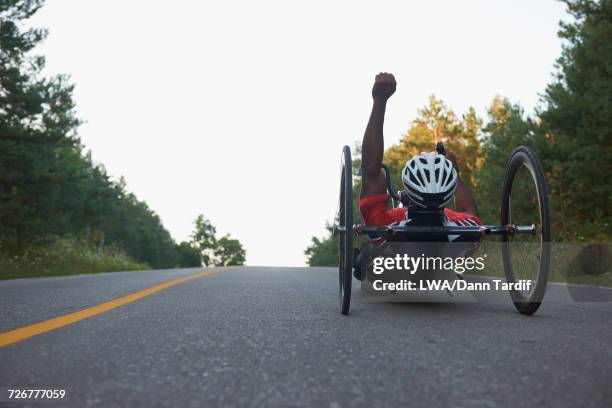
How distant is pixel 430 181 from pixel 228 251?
5850 inches

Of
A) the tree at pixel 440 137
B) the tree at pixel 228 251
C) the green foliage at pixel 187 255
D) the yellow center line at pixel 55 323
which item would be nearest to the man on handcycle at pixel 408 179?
the yellow center line at pixel 55 323

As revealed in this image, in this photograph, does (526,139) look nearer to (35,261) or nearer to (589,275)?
(589,275)

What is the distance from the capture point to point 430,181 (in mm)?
4312

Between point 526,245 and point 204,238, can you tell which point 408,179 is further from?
point 204,238

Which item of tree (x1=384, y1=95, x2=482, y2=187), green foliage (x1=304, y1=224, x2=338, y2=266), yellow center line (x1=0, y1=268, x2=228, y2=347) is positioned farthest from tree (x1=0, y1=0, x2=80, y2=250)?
green foliage (x1=304, y1=224, x2=338, y2=266)

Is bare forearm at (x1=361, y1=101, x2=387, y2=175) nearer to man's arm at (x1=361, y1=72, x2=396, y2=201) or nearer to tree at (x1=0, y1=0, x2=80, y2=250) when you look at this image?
man's arm at (x1=361, y1=72, x2=396, y2=201)

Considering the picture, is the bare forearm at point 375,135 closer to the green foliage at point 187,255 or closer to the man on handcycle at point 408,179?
the man on handcycle at point 408,179

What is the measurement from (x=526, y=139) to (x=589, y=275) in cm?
1151

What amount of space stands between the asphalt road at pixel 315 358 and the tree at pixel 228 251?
142235mm

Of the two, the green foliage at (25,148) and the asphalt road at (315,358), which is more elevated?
the green foliage at (25,148)

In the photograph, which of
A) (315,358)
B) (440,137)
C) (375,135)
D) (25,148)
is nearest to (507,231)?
(375,135)

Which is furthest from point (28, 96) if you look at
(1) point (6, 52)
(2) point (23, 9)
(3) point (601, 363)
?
(3) point (601, 363)

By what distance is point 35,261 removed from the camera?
54.9 ft

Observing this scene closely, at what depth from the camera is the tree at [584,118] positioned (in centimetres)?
1602
